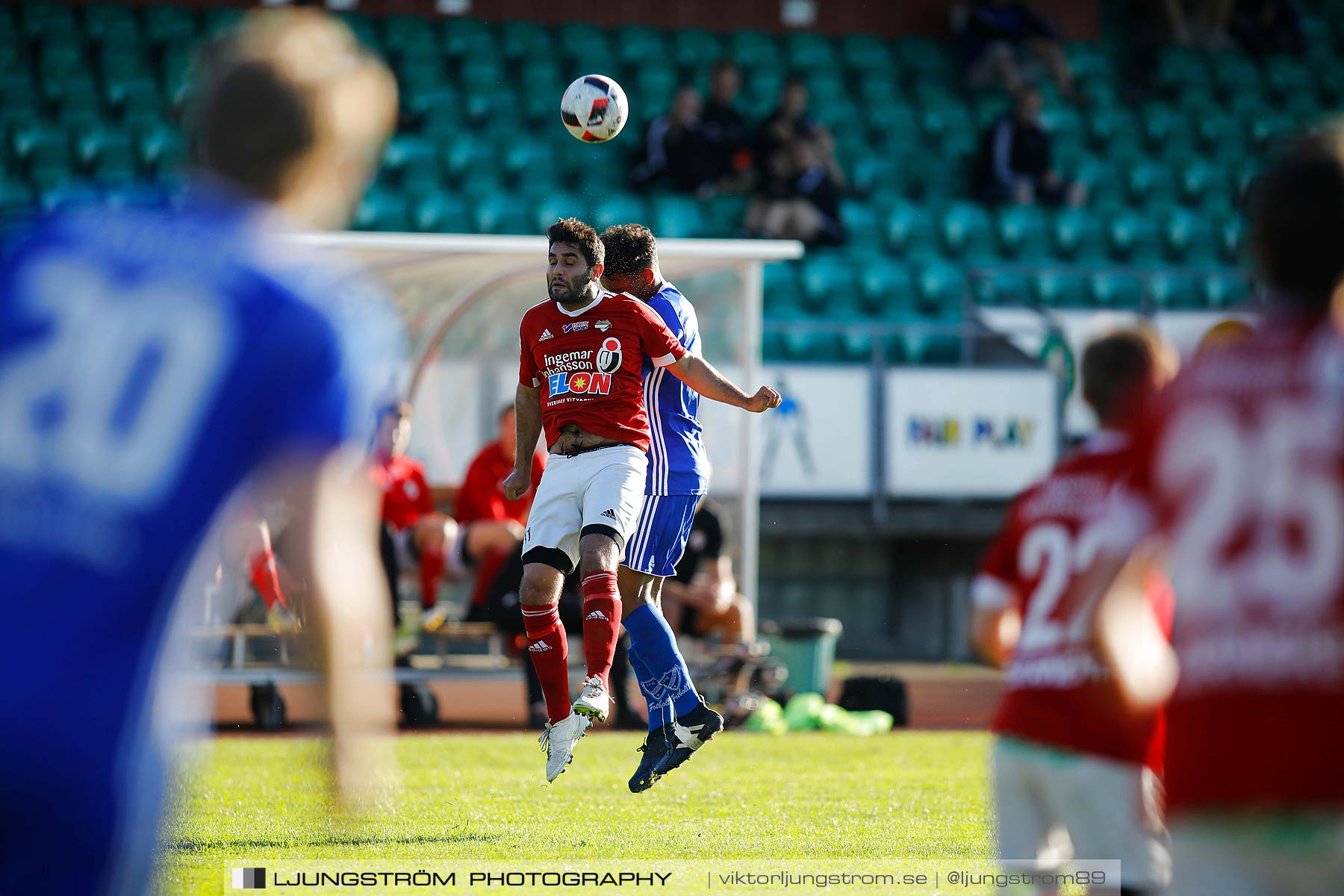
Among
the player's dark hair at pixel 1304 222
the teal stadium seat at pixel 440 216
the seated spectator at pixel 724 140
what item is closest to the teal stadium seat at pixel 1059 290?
the seated spectator at pixel 724 140

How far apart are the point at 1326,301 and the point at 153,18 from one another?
17.2 metres

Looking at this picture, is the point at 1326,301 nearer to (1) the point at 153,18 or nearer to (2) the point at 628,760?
(2) the point at 628,760

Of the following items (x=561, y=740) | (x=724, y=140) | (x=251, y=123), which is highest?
(x=724, y=140)

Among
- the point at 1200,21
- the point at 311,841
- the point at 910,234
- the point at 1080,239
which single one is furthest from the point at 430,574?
the point at 1200,21

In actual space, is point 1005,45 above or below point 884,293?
above

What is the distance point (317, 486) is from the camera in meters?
2.20

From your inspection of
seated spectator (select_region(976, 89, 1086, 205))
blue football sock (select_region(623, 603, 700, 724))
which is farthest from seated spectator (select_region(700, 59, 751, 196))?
blue football sock (select_region(623, 603, 700, 724))

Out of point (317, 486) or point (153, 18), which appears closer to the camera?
point (317, 486)

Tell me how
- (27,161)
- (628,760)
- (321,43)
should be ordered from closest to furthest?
(321,43) → (628,760) → (27,161)

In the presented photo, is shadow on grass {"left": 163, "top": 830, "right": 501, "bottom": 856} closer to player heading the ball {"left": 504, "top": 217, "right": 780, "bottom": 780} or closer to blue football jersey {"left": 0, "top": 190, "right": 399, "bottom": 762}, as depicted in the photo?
player heading the ball {"left": 504, "top": 217, "right": 780, "bottom": 780}

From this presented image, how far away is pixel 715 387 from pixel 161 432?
4541mm

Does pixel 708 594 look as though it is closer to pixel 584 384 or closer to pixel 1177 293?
pixel 584 384

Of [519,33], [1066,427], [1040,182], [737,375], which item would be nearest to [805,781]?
[737,375]

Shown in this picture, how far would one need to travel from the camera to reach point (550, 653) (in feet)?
21.6
